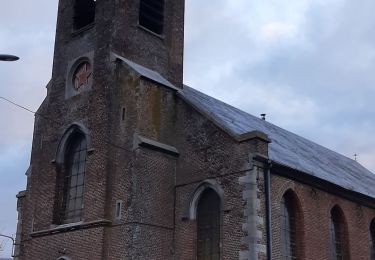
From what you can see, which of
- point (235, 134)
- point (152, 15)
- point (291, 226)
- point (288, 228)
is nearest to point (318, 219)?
point (291, 226)

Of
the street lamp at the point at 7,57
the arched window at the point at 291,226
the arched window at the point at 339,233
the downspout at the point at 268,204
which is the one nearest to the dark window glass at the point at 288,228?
the arched window at the point at 291,226

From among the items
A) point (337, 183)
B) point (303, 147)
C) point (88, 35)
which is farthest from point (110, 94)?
point (303, 147)

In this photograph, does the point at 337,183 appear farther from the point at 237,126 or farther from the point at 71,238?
the point at 71,238

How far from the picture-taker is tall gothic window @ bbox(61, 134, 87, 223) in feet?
65.7

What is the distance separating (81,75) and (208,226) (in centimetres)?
745

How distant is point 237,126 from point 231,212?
15.0 ft

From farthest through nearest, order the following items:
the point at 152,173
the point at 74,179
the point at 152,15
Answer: the point at 152,15 → the point at 74,179 → the point at 152,173

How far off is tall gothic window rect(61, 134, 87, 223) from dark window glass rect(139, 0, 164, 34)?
16.6ft

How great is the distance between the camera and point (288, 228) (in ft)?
63.6

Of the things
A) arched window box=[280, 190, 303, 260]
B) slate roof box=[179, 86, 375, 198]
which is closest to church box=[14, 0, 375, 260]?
arched window box=[280, 190, 303, 260]

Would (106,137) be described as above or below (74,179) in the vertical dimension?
above

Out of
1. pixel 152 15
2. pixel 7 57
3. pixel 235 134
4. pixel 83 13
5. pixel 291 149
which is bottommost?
pixel 7 57

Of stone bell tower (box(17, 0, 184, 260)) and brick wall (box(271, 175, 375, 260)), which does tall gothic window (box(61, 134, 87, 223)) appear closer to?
stone bell tower (box(17, 0, 184, 260))

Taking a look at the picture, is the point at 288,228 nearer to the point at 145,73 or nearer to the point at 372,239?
the point at 372,239
